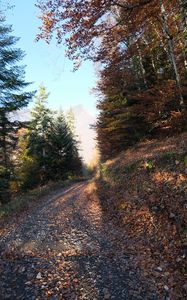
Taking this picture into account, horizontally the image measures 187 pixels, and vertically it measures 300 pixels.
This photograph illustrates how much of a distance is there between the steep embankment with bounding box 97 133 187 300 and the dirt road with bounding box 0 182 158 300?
367 millimetres

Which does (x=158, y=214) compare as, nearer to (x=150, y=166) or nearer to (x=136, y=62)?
(x=150, y=166)

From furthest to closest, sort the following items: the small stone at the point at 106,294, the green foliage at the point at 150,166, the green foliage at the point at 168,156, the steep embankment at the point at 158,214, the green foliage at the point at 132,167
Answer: the green foliage at the point at 132,167 → the green foliage at the point at 150,166 → the green foliage at the point at 168,156 → the steep embankment at the point at 158,214 → the small stone at the point at 106,294

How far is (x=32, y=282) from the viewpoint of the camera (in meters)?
6.82

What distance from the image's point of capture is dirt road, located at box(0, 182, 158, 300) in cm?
637

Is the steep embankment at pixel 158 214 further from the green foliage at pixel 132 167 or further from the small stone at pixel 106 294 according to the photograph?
the small stone at pixel 106 294

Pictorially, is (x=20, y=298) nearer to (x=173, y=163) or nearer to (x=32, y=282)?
(x=32, y=282)

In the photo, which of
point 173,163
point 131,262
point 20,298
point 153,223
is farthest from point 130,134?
point 20,298

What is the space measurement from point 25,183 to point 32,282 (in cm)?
2703

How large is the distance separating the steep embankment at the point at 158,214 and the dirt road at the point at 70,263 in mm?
367

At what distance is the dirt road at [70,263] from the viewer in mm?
6371

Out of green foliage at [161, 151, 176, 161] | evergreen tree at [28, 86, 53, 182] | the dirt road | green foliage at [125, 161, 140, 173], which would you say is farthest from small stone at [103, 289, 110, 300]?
evergreen tree at [28, 86, 53, 182]

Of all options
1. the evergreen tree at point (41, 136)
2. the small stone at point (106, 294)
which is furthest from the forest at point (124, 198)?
the evergreen tree at point (41, 136)

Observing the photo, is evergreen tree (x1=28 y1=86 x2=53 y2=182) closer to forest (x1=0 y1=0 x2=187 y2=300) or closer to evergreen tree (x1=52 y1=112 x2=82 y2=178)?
evergreen tree (x1=52 y1=112 x2=82 y2=178)

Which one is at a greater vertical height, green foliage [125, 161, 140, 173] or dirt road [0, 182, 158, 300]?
green foliage [125, 161, 140, 173]
